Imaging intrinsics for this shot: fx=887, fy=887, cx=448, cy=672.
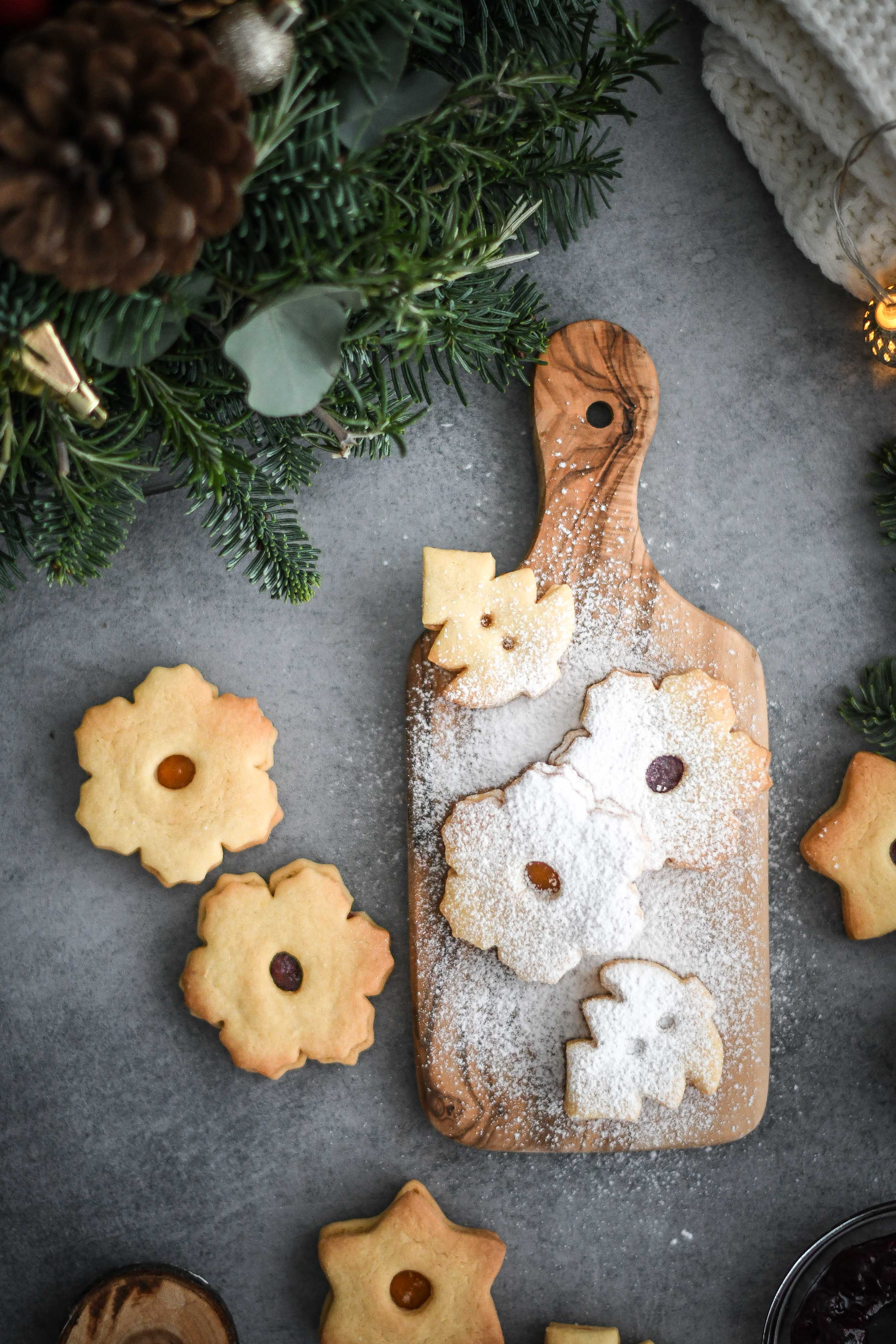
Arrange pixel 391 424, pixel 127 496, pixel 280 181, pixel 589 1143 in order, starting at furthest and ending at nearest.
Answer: pixel 589 1143
pixel 127 496
pixel 391 424
pixel 280 181

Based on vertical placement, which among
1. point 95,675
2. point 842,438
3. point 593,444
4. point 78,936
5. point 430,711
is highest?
point 842,438

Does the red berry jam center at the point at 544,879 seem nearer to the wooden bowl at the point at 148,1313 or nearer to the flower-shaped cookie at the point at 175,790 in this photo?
the flower-shaped cookie at the point at 175,790

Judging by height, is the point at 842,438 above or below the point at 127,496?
above

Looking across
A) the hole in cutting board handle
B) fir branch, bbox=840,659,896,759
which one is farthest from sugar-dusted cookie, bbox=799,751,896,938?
the hole in cutting board handle

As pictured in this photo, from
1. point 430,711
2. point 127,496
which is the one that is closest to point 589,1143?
point 430,711

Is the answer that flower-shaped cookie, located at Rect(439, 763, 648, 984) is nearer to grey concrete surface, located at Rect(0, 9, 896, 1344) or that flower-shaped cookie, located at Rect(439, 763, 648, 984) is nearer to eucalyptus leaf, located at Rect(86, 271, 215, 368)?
grey concrete surface, located at Rect(0, 9, 896, 1344)

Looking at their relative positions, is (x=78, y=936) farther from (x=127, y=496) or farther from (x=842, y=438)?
(x=842, y=438)

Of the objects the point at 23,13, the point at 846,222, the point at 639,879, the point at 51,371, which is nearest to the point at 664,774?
the point at 639,879
